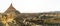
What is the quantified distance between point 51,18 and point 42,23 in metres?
0.14

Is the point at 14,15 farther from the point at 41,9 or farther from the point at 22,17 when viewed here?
the point at 41,9

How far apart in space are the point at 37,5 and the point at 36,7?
0.03 metres

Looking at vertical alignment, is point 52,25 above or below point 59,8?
below

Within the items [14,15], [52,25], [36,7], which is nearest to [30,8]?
[36,7]

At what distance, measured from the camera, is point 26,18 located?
88.9 inches

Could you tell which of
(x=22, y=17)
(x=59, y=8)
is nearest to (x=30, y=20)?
(x=22, y=17)

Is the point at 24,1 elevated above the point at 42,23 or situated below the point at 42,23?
above

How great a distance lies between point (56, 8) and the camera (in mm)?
2264

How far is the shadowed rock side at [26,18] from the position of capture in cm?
222

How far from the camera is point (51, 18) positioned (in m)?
2.24

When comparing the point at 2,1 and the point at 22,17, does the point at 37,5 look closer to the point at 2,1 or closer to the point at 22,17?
the point at 22,17

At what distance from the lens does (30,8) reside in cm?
231

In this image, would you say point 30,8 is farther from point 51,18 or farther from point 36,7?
point 51,18

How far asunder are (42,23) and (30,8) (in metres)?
0.28
